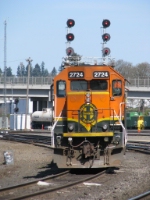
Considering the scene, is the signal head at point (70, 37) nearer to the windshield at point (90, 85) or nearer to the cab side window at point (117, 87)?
the windshield at point (90, 85)

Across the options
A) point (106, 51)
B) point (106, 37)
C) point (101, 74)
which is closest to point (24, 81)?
point (106, 37)

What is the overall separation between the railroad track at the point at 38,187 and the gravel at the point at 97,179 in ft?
0.65

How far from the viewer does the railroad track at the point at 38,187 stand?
35.5ft

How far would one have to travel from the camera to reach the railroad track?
10828 mm

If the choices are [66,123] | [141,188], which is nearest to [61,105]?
[66,123]

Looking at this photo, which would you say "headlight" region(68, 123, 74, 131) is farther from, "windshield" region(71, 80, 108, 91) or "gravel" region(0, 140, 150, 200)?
"gravel" region(0, 140, 150, 200)

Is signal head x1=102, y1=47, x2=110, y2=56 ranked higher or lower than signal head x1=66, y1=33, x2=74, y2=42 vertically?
lower

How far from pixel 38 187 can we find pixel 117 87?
15.3ft

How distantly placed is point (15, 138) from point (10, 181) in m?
23.3

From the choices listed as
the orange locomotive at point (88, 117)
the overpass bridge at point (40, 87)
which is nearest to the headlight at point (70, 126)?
the orange locomotive at point (88, 117)

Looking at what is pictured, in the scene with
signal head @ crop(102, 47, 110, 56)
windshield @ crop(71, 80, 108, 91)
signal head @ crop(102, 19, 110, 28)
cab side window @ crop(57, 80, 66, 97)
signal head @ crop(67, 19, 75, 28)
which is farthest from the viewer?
signal head @ crop(102, 19, 110, 28)

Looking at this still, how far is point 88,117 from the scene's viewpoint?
48.6 ft

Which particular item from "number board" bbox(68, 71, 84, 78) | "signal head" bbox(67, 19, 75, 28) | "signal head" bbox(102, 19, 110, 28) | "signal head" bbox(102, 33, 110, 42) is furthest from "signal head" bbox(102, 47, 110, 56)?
"number board" bbox(68, 71, 84, 78)

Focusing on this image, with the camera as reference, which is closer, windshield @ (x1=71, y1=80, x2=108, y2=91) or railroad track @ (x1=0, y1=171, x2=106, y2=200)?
railroad track @ (x1=0, y1=171, x2=106, y2=200)
